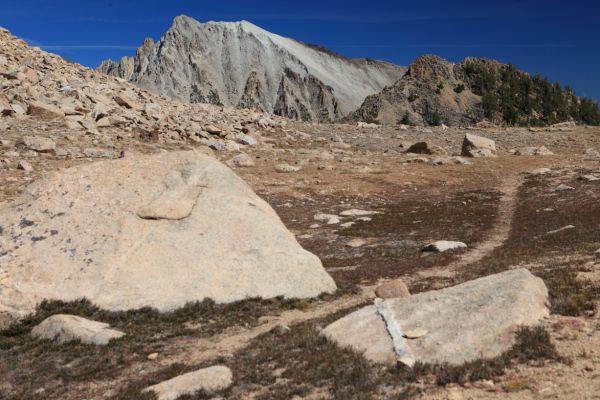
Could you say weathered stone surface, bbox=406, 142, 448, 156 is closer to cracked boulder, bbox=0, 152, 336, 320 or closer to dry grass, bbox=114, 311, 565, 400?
cracked boulder, bbox=0, 152, 336, 320

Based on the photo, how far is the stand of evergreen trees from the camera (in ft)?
395

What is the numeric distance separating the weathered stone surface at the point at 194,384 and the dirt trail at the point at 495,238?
33.0 ft

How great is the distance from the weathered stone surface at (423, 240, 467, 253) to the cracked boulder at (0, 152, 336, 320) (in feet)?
23.5

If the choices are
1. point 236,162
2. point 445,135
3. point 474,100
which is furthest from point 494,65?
point 236,162

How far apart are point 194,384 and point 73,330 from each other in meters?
5.01

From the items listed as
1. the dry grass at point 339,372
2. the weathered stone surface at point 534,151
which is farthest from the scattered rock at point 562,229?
the weathered stone surface at point 534,151

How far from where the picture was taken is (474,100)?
123m

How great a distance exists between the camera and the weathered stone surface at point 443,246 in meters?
22.9

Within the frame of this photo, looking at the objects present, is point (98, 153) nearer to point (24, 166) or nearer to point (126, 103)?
point (24, 166)

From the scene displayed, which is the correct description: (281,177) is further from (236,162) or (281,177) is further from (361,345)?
(361,345)

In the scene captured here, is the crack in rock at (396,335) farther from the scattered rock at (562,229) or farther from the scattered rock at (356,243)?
the scattered rock at (562,229)

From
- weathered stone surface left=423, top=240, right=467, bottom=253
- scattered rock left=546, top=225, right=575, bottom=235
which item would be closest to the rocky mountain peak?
scattered rock left=546, top=225, right=575, bottom=235

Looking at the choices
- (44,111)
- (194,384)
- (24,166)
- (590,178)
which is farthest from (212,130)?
(194,384)

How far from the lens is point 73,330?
13.6 m
